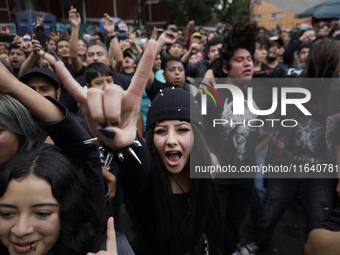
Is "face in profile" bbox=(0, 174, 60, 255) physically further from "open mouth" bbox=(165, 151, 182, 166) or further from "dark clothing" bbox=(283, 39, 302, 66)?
"dark clothing" bbox=(283, 39, 302, 66)

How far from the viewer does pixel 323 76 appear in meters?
2.34

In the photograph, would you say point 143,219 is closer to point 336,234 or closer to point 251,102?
point 336,234

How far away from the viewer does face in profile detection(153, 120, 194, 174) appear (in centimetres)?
150

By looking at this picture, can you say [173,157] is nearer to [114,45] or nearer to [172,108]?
[172,108]

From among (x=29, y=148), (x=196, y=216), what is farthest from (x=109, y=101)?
(x=196, y=216)

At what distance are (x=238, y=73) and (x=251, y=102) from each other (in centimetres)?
33

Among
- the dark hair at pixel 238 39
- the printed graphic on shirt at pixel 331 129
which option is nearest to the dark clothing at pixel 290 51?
the dark hair at pixel 238 39

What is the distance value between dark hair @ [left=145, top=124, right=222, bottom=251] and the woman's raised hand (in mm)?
581

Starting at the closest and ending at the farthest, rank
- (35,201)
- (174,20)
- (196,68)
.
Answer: (35,201), (196,68), (174,20)

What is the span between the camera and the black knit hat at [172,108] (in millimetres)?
1506

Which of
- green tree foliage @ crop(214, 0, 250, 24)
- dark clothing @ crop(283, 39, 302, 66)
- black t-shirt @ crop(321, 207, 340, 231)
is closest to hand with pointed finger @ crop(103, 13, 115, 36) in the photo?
black t-shirt @ crop(321, 207, 340, 231)

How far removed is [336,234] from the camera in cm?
115

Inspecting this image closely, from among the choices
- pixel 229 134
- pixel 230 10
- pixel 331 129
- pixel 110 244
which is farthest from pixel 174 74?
pixel 230 10

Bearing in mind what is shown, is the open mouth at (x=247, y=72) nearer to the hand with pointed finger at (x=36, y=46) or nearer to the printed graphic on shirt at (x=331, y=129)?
the printed graphic on shirt at (x=331, y=129)
